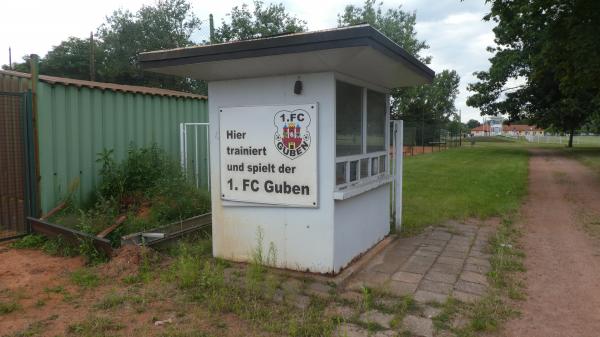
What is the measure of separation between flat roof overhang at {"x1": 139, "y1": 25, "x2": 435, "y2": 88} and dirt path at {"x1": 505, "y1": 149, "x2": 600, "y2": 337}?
257 centimetres

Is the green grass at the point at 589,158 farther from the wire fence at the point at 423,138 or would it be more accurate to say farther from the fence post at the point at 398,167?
the fence post at the point at 398,167

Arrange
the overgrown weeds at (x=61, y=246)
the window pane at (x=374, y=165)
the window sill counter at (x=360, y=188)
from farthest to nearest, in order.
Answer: the window pane at (x=374, y=165)
the overgrown weeds at (x=61, y=246)
the window sill counter at (x=360, y=188)

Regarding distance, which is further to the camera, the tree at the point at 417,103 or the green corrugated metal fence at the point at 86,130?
the tree at the point at 417,103

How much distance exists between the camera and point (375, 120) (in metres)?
5.65

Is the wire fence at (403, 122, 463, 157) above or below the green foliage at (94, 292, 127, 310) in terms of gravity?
above

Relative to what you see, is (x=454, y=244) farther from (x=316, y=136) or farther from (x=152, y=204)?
(x=152, y=204)

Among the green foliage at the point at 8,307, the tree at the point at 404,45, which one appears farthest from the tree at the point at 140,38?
the green foliage at the point at 8,307

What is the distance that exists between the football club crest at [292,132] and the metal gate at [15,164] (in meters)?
3.90

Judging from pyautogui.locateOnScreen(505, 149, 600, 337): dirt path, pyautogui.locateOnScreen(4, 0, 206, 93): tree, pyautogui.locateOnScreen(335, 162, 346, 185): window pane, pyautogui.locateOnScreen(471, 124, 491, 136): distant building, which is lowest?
pyautogui.locateOnScreen(505, 149, 600, 337): dirt path

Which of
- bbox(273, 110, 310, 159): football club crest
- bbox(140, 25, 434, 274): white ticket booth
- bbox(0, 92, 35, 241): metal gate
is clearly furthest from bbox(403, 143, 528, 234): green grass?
bbox(0, 92, 35, 241): metal gate

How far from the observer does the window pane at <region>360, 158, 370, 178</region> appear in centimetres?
526

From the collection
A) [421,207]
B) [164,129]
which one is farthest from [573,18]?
[164,129]

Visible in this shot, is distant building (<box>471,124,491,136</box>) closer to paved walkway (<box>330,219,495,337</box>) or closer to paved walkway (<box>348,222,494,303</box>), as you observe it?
paved walkway (<box>348,222,494,303</box>)

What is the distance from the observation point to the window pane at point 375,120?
5.44 meters
